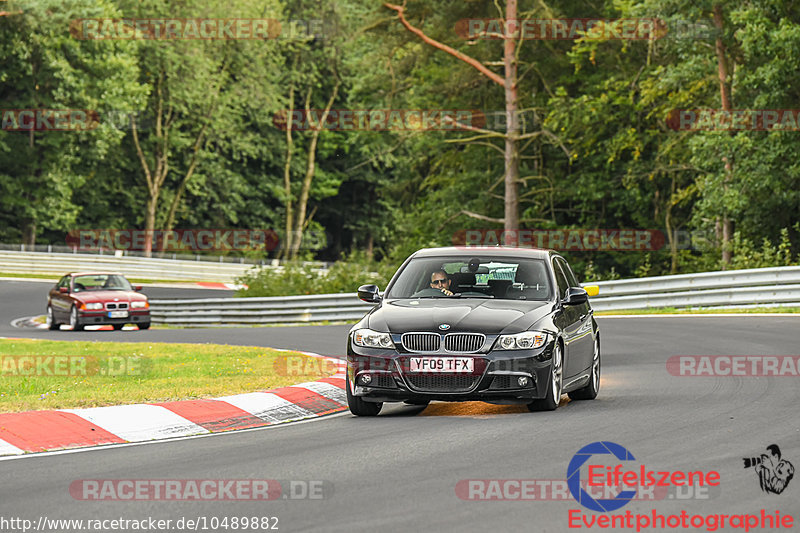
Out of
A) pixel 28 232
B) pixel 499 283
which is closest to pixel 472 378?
pixel 499 283

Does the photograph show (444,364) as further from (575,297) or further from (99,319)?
(99,319)

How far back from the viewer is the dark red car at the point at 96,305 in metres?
30.1

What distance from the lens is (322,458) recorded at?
8398 mm

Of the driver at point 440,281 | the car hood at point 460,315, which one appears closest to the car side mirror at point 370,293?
the car hood at point 460,315

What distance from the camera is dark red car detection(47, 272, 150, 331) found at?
30111 mm

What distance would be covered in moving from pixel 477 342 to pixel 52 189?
56106 mm

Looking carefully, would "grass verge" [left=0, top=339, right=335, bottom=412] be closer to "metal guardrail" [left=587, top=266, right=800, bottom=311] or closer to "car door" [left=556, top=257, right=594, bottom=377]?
"car door" [left=556, top=257, right=594, bottom=377]

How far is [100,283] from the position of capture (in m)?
32.0

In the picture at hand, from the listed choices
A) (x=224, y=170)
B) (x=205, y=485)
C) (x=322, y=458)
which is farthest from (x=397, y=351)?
(x=224, y=170)

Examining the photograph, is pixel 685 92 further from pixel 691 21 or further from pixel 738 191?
pixel 738 191

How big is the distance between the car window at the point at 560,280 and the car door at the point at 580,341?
0.46 ft

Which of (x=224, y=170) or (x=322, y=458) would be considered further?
(x=224, y=170)

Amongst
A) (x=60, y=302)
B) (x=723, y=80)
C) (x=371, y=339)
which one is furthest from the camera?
(x=723, y=80)

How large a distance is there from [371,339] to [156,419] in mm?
1953
